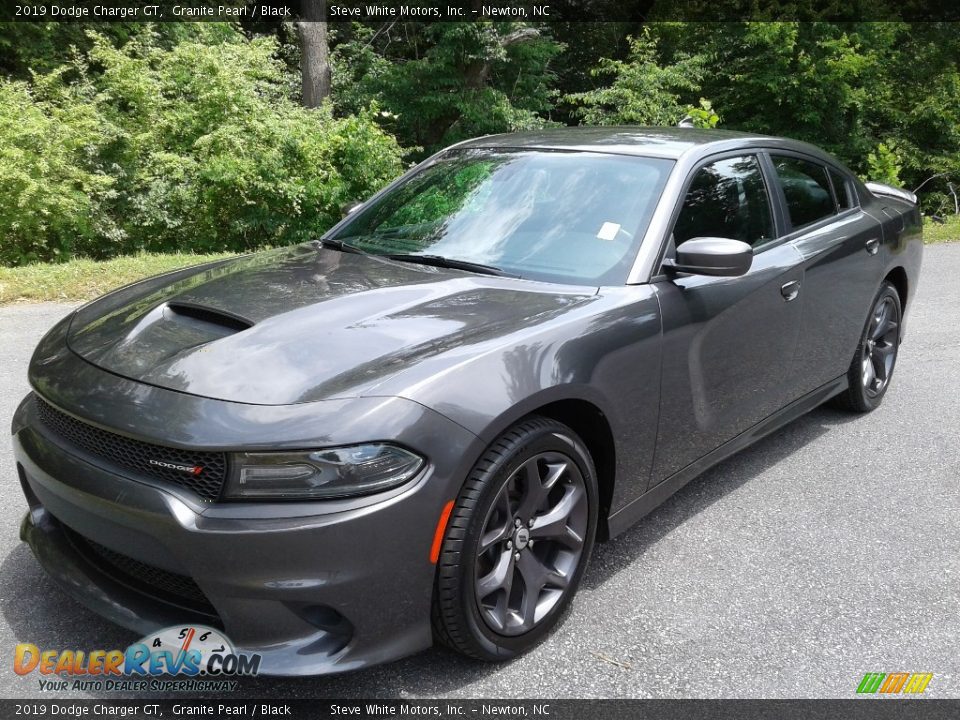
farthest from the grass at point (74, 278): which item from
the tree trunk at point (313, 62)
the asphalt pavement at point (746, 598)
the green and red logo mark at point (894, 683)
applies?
the tree trunk at point (313, 62)

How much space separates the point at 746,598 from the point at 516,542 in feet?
3.22

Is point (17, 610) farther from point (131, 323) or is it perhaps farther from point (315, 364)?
point (315, 364)

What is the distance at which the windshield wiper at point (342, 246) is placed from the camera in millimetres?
3608

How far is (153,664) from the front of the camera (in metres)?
2.40

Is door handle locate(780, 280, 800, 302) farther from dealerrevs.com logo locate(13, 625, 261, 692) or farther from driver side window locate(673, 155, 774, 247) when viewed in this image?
dealerrevs.com logo locate(13, 625, 261, 692)

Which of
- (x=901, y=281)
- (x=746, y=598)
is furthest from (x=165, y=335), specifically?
(x=901, y=281)

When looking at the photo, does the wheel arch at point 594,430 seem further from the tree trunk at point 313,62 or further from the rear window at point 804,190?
the tree trunk at point 313,62

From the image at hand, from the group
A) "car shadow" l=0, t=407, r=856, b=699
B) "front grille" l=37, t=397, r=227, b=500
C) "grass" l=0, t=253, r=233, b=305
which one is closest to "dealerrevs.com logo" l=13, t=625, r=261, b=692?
"car shadow" l=0, t=407, r=856, b=699

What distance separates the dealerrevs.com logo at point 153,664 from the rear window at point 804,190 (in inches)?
121

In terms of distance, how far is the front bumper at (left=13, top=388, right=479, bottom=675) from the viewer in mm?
2137

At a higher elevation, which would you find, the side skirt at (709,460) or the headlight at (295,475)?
the headlight at (295,475)

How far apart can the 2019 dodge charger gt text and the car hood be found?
11mm

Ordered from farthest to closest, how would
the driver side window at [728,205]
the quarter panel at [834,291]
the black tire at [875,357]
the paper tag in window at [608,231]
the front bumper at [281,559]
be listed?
the black tire at [875,357] < the quarter panel at [834,291] < the driver side window at [728,205] < the paper tag in window at [608,231] < the front bumper at [281,559]

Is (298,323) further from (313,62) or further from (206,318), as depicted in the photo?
(313,62)
